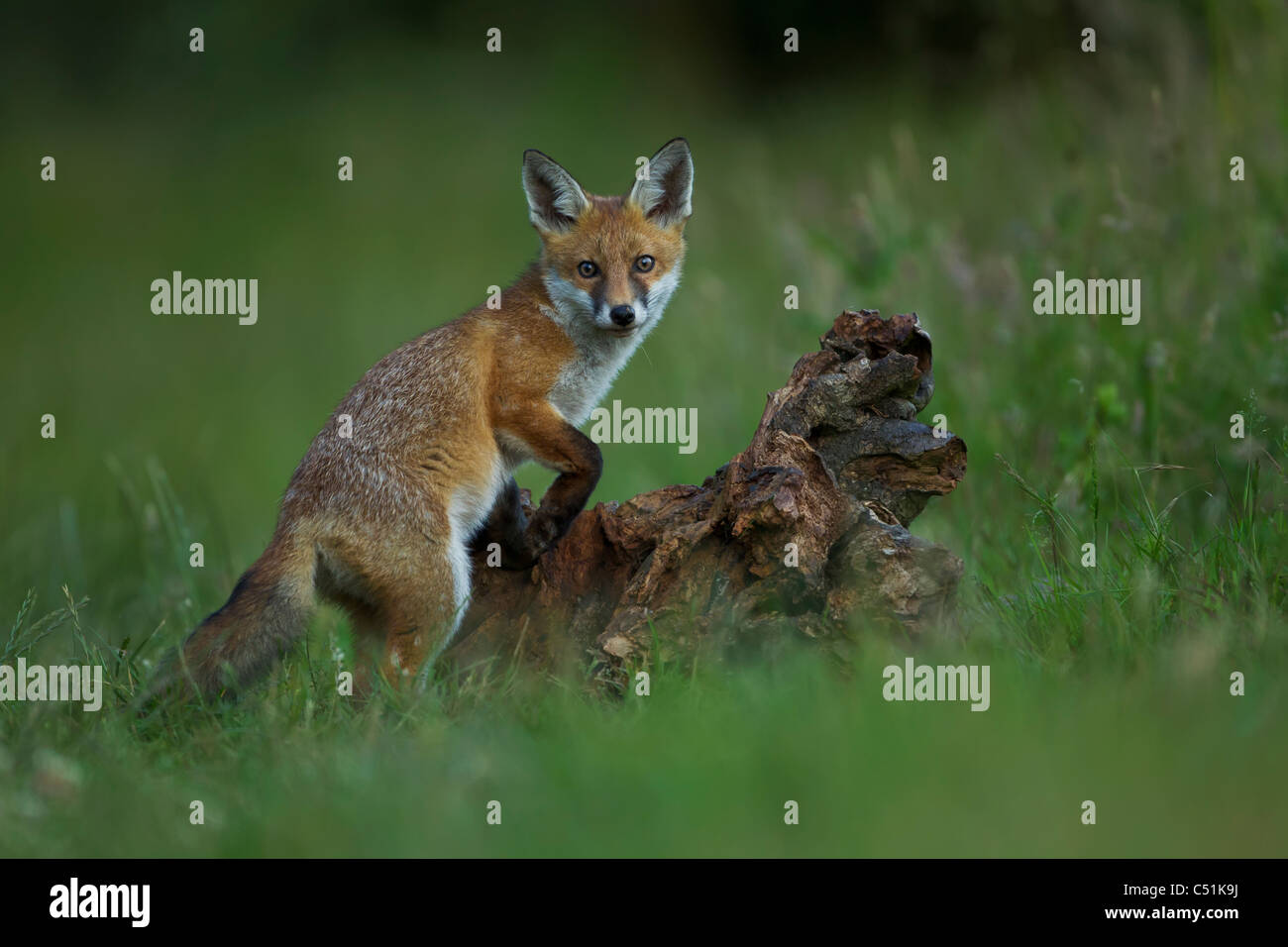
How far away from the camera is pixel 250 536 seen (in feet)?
31.6

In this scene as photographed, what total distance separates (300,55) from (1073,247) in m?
15.3

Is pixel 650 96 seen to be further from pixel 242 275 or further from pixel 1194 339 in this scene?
pixel 1194 339

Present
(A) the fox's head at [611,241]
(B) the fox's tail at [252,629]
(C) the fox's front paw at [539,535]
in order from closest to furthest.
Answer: (B) the fox's tail at [252,629] < (C) the fox's front paw at [539,535] < (A) the fox's head at [611,241]

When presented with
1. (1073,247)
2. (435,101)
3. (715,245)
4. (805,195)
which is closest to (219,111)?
(435,101)

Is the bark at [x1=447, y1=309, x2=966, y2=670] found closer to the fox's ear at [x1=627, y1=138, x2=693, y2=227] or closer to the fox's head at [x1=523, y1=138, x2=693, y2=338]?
the fox's head at [x1=523, y1=138, x2=693, y2=338]

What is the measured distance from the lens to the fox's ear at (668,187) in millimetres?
5926

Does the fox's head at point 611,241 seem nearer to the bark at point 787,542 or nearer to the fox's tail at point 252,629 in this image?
the bark at point 787,542

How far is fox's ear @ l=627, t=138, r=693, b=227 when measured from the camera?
5.93 metres

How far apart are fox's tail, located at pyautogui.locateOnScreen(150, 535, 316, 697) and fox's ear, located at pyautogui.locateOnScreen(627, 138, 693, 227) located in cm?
236

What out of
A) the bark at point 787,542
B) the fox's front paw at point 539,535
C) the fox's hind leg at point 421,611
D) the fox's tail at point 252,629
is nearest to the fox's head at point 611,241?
the fox's front paw at point 539,535

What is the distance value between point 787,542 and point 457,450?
5.06 ft

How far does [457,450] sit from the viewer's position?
5168 millimetres

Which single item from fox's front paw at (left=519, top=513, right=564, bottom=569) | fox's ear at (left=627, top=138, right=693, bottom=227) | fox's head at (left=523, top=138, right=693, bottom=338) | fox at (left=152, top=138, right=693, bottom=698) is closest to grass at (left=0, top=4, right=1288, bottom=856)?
fox at (left=152, top=138, right=693, bottom=698)

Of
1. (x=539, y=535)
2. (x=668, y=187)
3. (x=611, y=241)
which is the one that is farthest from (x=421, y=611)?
(x=668, y=187)
